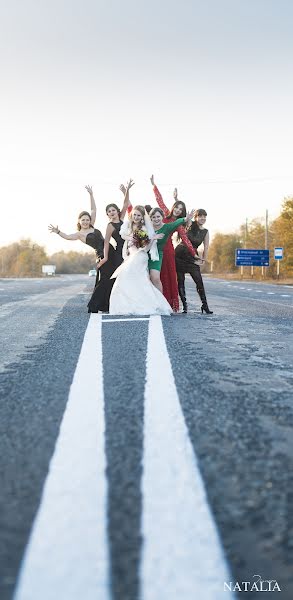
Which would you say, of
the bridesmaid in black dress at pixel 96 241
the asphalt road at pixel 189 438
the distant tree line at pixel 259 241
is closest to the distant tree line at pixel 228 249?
the distant tree line at pixel 259 241

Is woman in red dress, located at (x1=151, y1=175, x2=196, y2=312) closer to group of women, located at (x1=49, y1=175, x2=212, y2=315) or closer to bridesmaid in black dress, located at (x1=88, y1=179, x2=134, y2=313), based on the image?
group of women, located at (x1=49, y1=175, x2=212, y2=315)

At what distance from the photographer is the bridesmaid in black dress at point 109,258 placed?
11434 mm

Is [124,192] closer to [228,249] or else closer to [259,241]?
[259,241]

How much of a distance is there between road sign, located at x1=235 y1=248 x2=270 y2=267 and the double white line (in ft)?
195

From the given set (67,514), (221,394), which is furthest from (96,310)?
(67,514)

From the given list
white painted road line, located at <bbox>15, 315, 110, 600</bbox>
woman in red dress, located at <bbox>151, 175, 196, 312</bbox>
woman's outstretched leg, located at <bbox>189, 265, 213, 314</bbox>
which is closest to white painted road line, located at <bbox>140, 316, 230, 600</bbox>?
white painted road line, located at <bbox>15, 315, 110, 600</bbox>

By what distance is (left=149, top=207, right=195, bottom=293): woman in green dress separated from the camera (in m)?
10.8

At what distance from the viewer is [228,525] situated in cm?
186

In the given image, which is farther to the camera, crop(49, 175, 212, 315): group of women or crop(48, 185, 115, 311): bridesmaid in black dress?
crop(48, 185, 115, 311): bridesmaid in black dress

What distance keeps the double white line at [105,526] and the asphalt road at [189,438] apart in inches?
1.1

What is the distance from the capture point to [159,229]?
10.8m

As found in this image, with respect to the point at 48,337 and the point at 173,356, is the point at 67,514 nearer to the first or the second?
the point at 173,356

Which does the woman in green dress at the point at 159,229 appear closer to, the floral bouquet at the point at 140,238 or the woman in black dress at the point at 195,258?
the floral bouquet at the point at 140,238

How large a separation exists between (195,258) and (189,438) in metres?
8.68
